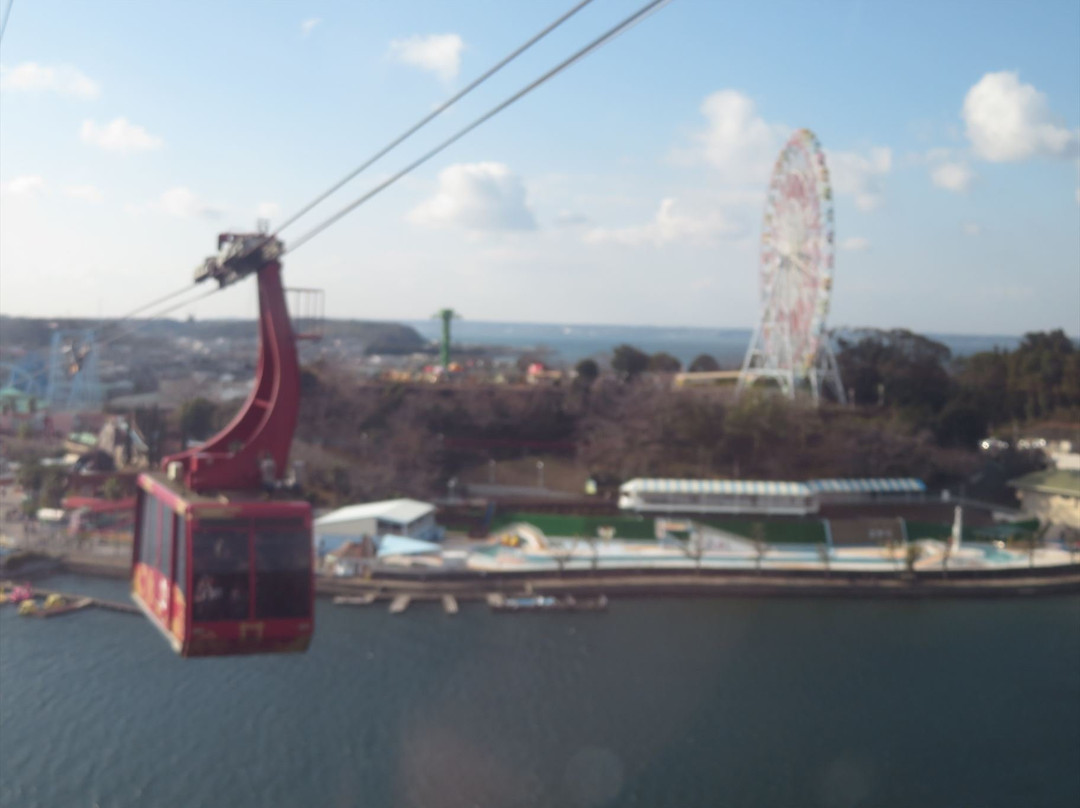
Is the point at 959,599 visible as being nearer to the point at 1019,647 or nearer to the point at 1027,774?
the point at 1019,647

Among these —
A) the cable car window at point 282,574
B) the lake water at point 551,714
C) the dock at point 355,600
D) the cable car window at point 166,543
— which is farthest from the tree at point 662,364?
the cable car window at point 282,574

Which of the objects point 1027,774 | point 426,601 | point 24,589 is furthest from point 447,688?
point 24,589

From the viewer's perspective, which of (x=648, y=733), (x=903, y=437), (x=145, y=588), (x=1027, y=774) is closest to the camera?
(x=145, y=588)

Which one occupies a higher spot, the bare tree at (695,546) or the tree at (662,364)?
the tree at (662,364)

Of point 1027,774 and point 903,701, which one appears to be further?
point 903,701

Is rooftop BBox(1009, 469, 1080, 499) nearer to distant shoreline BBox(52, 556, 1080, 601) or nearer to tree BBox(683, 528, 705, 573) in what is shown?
distant shoreline BBox(52, 556, 1080, 601)

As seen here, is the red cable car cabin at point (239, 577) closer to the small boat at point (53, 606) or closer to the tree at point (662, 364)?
the small boat at point (53, 606)
